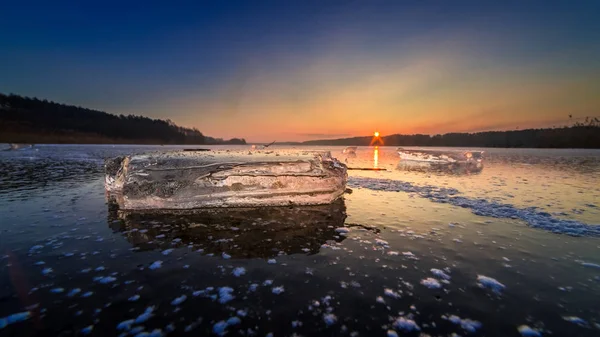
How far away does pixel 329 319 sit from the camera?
2.02 m

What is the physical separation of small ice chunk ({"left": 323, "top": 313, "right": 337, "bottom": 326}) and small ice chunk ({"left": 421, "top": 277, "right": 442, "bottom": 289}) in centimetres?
120

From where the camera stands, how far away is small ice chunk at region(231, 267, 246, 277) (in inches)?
108

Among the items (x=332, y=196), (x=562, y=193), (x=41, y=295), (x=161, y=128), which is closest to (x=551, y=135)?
(x=562, y=193)

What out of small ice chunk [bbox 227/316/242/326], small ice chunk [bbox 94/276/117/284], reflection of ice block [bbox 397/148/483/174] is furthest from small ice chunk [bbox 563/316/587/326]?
reflection of ice block [bbox 397/148/483/174]

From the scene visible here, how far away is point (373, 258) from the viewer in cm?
321

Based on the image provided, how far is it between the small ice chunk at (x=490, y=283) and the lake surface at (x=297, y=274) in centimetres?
2

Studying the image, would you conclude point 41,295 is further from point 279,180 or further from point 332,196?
point 332,196

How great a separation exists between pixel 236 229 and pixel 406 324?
302cm

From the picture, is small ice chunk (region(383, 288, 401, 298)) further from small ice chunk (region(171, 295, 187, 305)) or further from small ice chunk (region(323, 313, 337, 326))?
small ice chunk (region(171, 295, 187, 305))

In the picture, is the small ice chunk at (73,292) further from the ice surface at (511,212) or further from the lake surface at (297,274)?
the ice surface at (511,212)

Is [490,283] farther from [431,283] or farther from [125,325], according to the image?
[125,325]

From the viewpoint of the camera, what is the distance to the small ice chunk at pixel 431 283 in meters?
2.57

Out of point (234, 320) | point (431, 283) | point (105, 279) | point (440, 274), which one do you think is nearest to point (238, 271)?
point (234, 320)

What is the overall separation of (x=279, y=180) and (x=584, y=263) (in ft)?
16.5
